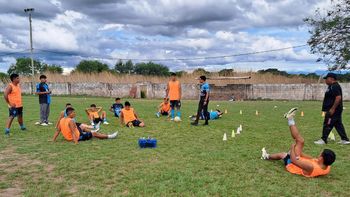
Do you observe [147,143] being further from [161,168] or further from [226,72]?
[226,72]

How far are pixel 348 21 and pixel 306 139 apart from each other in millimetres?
16262

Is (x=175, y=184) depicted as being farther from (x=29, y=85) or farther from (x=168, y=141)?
(x=29, y=85)

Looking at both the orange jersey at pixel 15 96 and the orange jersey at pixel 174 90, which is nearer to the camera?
the orange jersey at pixel 15 96

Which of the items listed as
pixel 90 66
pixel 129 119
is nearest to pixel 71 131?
pixel 129 119

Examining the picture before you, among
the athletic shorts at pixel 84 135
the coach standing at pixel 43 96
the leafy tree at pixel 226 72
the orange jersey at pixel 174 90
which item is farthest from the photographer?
the leafy tree at pixel 226 72

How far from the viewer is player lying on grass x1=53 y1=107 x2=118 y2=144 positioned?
10.2 meters

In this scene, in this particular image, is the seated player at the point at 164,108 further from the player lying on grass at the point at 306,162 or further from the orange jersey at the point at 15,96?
the player lying on grass at the point at 306,162

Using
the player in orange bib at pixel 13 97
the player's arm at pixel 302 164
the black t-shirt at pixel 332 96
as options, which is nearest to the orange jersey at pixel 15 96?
the player in orange bib at pixel 13 97

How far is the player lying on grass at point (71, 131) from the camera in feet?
33.6

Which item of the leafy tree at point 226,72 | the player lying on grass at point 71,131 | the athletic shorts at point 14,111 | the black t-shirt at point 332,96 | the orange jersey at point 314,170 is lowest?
the orange jersey at point 314,170

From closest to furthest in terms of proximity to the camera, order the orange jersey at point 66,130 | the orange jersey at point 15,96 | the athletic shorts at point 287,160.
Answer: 1. the athletic shorts at point 287,160
2. the orange jersey at point 66,130
3. the orange jersey at point 15,96

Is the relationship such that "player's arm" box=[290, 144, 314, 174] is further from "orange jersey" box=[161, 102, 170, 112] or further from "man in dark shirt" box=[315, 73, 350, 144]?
"orange jersey" box=[161, 102, 170, 112]

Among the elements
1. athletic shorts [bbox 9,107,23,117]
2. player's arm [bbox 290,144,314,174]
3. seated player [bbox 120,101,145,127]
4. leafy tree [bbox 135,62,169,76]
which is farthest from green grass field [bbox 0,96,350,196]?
leafy tree [bbox 135,62,169,76]

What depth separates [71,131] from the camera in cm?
1038
